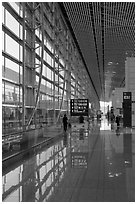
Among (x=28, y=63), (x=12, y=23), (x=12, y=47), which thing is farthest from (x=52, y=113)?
(x=12, y=23)

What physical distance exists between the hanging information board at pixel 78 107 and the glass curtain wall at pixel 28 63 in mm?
1192

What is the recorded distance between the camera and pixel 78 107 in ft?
76.1

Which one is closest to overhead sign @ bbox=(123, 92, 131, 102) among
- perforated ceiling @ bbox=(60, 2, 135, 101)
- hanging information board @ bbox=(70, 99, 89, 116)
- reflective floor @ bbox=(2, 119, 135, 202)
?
hanging information board @ bbox=(70, 99, 89, 116)

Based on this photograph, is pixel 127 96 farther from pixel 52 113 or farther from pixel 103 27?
pixel 52 113

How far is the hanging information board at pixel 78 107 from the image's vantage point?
2314 cm

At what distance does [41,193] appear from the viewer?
4926mm

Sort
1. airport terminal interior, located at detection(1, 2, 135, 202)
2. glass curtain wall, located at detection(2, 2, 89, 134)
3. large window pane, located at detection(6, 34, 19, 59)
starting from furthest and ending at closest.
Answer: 1. large window pane, located at detection(6, 34, 19, 59)
2. glass curtain wall, located at detection(2, 2, 89, 134)
3. airport terminal interior, located at detection(1, 2, 135, 202)

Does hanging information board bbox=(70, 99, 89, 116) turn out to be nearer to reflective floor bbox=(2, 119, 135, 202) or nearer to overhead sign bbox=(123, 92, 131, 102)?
overhead sign bbox=(123, 92, 131, 102)

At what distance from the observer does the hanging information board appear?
911 inches

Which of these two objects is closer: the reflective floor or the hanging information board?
the reflective floor

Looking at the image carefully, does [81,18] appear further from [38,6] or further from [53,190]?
[53,190]

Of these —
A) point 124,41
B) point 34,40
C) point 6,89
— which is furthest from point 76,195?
point 124,41

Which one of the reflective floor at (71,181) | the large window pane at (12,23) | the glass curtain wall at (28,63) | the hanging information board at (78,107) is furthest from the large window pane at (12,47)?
the hanging information board at (78,107)

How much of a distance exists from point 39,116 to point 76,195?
42.6 feet
